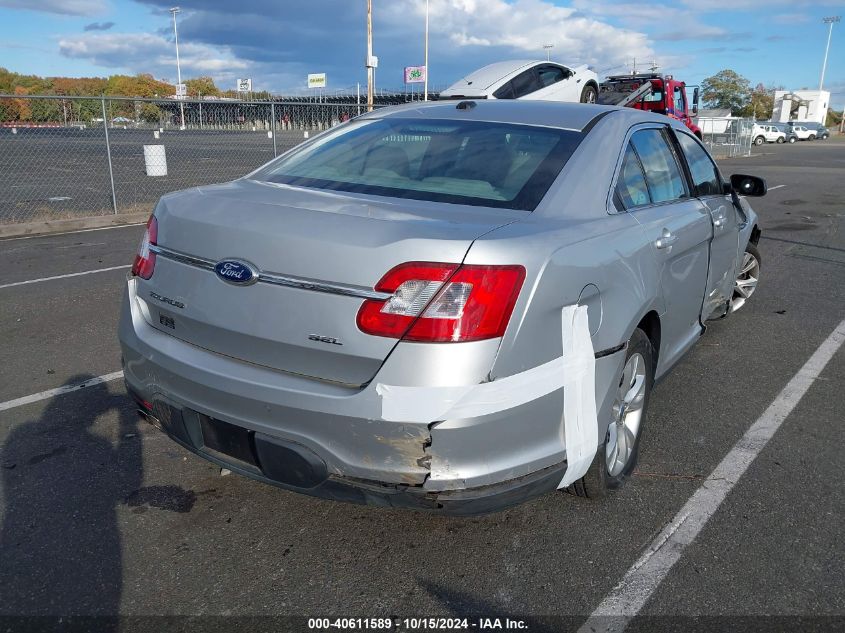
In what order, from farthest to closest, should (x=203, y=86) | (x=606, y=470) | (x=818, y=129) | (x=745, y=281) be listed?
(x=203, y=86) → (x=818, y=129) → (x=745, y=281) → (x=606, y=470)

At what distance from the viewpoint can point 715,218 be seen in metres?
4.25

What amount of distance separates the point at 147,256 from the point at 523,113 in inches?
73.5

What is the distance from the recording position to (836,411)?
13.6 feet

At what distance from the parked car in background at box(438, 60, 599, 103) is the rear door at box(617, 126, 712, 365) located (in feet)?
33.6

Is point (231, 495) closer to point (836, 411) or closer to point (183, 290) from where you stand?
point (183, 290)

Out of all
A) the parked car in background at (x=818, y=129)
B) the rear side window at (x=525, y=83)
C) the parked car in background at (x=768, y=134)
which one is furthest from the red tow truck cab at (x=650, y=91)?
the parked car in background at (x=818, y=129)

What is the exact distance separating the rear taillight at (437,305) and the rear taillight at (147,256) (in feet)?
3.62

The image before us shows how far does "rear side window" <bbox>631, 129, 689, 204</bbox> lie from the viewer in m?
3.56

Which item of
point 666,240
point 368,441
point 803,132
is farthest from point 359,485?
point 803,132

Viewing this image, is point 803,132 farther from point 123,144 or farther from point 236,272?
point 236,272

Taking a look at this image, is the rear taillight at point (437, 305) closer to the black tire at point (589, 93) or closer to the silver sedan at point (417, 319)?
the silver sedan at point (417, 319)

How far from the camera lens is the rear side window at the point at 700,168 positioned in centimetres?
426

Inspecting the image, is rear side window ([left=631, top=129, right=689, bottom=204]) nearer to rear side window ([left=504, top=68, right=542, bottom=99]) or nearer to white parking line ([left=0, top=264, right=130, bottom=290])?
white parking line ([left=0, top=264, right=130, bottom=290])

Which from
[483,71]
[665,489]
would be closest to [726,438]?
[665,489]
